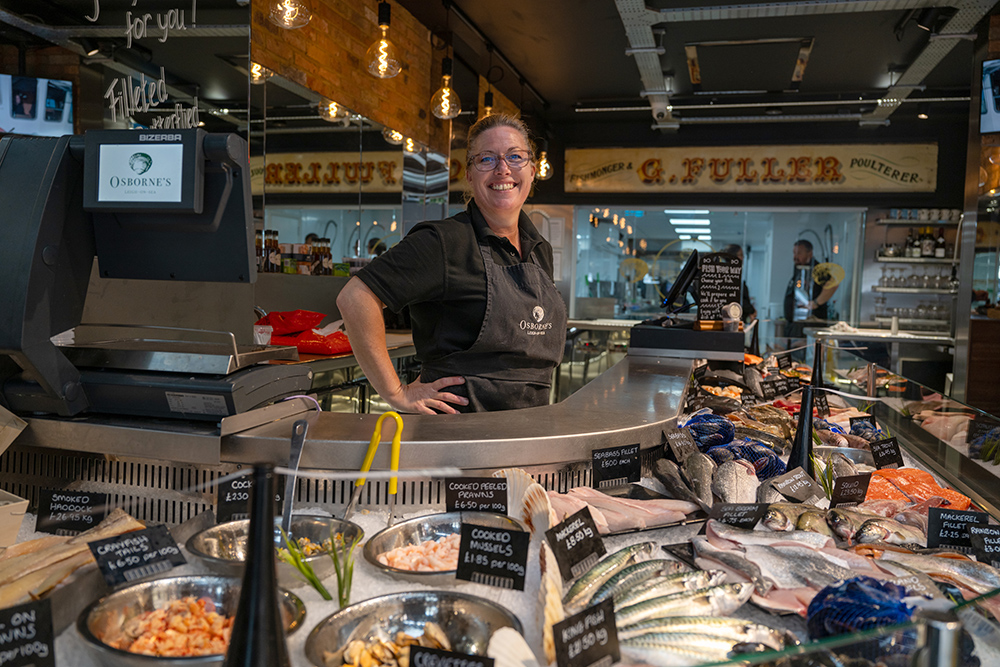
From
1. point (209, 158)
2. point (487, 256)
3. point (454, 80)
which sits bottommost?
point (487, 256)

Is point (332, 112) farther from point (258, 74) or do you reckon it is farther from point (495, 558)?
point (495, 558)

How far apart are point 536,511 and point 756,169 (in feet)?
30.7

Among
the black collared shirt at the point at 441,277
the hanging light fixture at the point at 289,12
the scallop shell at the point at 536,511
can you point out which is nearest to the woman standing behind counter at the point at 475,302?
the black collared shirt at the point at 441,277

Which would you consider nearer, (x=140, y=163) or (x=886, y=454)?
(x=140, y=163)

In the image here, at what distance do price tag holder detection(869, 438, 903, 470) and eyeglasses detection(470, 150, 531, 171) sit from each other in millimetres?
1438

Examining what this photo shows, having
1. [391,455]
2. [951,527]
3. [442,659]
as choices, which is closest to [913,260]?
[951,527]

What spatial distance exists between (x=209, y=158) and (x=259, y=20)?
350 centimetres

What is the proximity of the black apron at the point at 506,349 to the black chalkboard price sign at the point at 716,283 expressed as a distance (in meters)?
1.95

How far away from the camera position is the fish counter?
0.93m

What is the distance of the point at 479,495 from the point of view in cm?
142

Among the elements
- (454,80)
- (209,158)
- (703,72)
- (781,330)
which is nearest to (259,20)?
(454,80)

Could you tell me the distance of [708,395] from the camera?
120 inches

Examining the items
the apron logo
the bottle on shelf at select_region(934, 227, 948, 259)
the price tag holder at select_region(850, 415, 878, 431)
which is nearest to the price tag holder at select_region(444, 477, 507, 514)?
the apron logo

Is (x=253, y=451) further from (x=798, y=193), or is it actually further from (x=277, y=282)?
(x=798, y=193)
